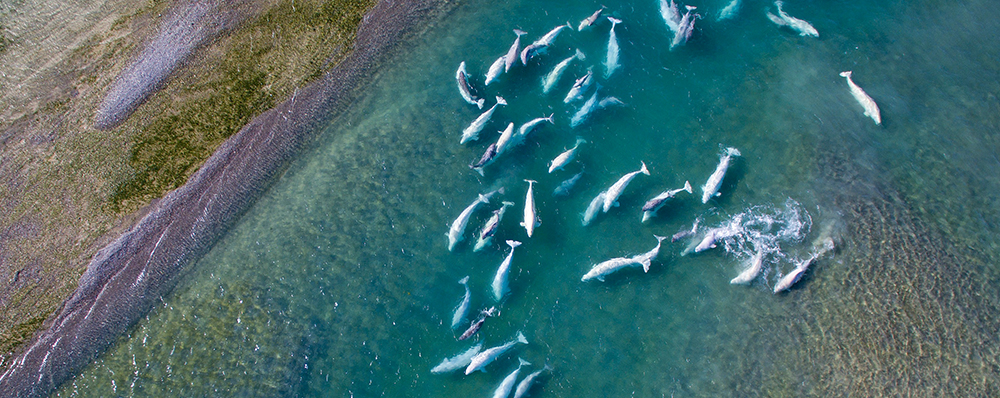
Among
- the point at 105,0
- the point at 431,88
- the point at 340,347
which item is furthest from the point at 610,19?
the point at 105,0

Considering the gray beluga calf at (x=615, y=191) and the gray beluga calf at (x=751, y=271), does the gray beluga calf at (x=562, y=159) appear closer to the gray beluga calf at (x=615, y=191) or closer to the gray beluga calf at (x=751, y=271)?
the gray beluga calf at (x=615, y=191)

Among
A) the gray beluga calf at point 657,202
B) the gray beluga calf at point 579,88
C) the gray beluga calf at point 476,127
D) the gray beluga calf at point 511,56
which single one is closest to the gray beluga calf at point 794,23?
the gray beluga calf at point 579,88

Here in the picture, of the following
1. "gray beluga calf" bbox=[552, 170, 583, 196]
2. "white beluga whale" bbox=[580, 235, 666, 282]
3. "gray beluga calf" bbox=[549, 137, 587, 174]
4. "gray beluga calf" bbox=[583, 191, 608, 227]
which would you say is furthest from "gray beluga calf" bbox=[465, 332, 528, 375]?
"gray beluga calf" bbox=[549, 137, 587, 174]

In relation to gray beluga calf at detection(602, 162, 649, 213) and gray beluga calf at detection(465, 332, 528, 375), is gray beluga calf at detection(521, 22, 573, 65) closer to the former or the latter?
gray beluga calf at detection(602, 162, 649, 213)

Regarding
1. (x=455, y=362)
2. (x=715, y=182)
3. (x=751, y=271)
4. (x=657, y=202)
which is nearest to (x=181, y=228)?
(x=455, y=362)

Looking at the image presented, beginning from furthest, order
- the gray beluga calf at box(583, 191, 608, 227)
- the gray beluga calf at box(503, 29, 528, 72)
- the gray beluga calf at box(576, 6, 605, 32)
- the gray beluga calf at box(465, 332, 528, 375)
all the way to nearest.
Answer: the gray beluga calf at box(576, 6, 605, 32) < the gray beluga calf at box(503, 29, 528, 72) < the gray beluga calf at box(583, 191, 608, 227) < the gray beluga calf at box(465, 332, 528, 375)

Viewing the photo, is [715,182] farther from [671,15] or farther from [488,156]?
[488,156]
